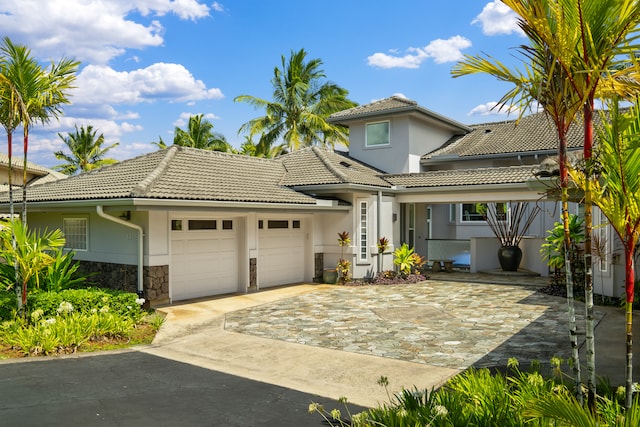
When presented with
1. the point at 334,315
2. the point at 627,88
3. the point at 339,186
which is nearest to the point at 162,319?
the point at 334,315

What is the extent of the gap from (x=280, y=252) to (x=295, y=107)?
1843cm

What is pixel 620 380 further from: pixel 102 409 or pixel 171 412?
pixel 102 409

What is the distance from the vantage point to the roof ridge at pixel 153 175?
11.0m

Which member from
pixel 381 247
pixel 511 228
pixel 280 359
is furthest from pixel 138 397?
pixel 511 228

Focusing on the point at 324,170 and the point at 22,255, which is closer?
the point at 22,255

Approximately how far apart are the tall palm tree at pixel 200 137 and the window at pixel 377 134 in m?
18.5

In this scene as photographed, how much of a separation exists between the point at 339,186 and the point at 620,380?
1058cm

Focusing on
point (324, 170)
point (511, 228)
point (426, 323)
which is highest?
point (324, 170)

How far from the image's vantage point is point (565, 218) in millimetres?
4387

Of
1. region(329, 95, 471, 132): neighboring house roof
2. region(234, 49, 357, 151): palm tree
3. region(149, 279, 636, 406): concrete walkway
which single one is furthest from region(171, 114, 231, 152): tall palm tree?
region(149, 279, 636, 406): concrete walkway

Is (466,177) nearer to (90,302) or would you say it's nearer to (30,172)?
(90,302)

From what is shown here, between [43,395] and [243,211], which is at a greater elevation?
[243,211]

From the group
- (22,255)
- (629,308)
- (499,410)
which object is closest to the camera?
(629,308)

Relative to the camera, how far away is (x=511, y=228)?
18406 mm
